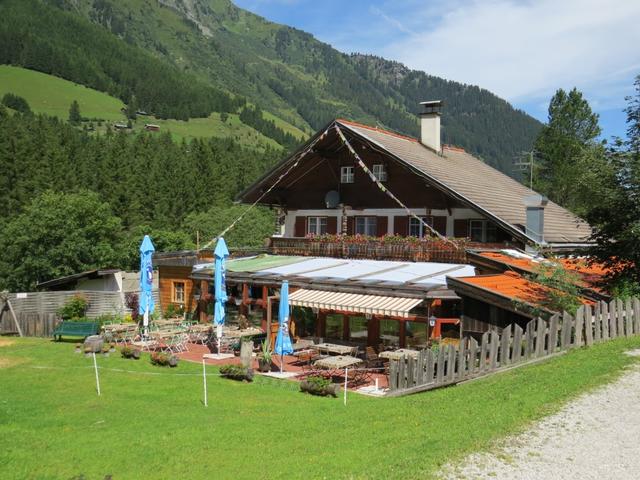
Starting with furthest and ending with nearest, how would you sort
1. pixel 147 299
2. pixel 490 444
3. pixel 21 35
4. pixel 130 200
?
pixel 21 35 → pixel 130 200 → pixel 147 299 → pixel 490 444

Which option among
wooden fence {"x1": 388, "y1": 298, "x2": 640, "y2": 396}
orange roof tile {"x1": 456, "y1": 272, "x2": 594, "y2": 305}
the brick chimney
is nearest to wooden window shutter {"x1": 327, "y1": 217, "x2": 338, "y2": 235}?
the brick chimney

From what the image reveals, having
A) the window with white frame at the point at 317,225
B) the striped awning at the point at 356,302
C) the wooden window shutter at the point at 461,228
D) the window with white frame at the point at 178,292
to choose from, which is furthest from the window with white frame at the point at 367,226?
the window with white frame at the point at 178,292

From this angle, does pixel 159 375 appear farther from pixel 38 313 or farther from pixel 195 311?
pixel 38 313

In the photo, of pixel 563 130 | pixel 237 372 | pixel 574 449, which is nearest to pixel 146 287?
pixel 237 372

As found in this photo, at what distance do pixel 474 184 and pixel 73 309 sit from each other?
17959mm

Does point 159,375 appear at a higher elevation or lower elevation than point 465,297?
lower

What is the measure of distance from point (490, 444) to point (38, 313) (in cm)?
2323

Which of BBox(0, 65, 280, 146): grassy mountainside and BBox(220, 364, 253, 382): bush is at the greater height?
BBox(0, 65, 280, 146): grassy mountainside

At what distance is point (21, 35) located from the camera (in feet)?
518

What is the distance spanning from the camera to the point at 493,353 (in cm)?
1127

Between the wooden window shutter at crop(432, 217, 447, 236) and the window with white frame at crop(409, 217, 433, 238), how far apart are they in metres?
0.16

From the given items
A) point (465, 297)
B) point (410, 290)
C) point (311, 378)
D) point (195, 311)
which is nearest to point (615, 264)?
point (465, 297)

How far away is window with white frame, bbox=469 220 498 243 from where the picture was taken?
71.4 feet

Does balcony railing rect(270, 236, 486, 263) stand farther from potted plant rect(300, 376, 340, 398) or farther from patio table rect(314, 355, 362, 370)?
potted plant rect(300, 376, 340, 398)
